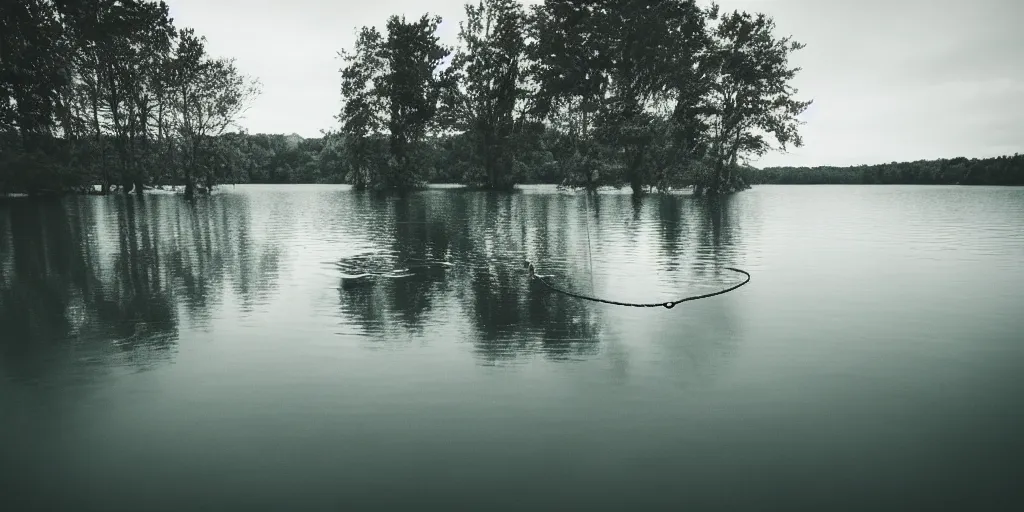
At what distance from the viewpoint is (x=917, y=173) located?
372 feet

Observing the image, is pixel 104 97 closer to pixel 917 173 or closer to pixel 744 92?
pixel 744 92

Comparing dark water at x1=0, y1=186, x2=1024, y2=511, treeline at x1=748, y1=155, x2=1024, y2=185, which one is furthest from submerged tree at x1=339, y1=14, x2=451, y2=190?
treeline at x1=748, y1=155, x2=1024, y2=185

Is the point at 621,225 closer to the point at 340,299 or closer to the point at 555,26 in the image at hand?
the point at 340,299

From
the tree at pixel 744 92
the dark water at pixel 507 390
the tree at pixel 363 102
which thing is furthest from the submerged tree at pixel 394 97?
the dark water at pixel 507 390

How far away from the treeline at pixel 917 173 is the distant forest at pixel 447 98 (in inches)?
2064

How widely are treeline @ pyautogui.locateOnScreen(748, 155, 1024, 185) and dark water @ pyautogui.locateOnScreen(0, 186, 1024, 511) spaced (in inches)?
3993

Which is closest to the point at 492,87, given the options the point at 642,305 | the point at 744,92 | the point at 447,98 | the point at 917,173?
the point at 447,98

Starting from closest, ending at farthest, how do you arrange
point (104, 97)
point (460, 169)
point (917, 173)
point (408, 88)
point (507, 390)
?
1. point (507, 390)
2. point (104, 97)
3. point (408, 88)
4. point (460, 169)
5. point (917, 173)

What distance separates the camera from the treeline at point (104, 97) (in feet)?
129

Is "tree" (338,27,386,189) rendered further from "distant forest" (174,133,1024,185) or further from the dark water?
the dark water

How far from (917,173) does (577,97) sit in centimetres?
8613

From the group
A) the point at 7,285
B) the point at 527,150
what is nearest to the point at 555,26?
the point at 527,150

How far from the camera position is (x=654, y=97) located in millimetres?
53125

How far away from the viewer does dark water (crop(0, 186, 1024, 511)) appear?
422cm
